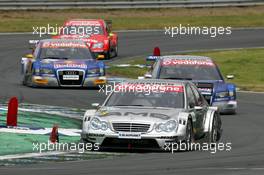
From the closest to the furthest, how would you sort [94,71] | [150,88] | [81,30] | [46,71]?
[150,88] → [46,71] → [94,71] → [81,30]

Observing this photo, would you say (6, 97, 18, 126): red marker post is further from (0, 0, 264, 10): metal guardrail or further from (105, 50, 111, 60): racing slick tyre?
(0, 0, 264, 10): metal guardrail

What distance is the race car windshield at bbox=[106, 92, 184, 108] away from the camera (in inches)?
680

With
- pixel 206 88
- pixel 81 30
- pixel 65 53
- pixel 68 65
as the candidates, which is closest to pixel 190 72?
pixel 206 88

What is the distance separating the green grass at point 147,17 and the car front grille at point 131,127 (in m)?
33.8

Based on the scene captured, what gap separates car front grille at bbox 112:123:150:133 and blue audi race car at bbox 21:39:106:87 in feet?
39.2

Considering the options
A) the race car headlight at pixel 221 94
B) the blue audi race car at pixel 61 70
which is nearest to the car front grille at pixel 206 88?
the race car headlight at pixel 221 94

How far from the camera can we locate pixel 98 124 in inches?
647

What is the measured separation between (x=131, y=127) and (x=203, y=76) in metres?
7.64

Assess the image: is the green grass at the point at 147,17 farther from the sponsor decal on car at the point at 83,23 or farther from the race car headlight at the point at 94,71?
the race car headlight at the point at 94,71

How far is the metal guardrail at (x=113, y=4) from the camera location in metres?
53.0

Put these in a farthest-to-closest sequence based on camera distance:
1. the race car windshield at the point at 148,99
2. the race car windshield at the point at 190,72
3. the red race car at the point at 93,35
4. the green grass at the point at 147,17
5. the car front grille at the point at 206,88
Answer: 1. the green grass at the point at 147,17
2. the red race car at the point at 93,35
3. the race car windshield at the point at 190,72
4. the car front grille at the point at 206,88
5. the race car windshield at the point at 148,99

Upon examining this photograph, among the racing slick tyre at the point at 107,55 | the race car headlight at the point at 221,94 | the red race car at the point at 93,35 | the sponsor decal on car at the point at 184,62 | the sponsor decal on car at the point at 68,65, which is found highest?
the sponsor decal on car at the point at 184,62

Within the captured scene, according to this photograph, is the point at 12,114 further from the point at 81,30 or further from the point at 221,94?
the point at 81,30

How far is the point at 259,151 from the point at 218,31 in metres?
33.8
